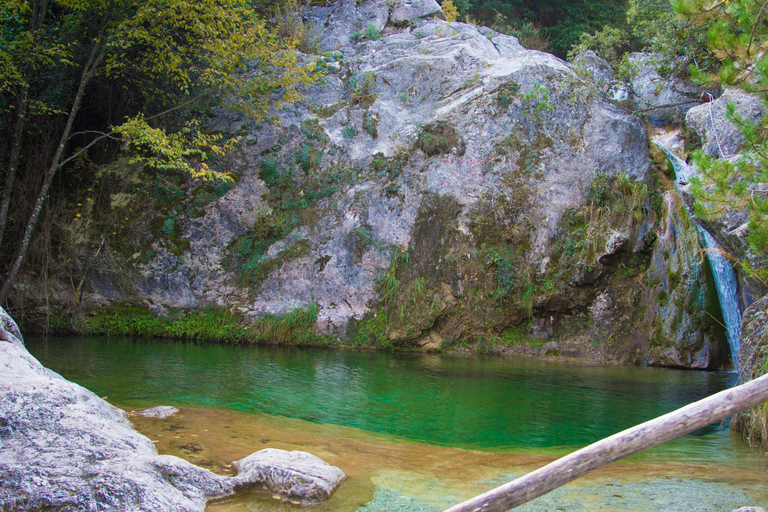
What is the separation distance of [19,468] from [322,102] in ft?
45.6

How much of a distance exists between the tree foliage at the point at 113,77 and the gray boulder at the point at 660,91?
920 cm

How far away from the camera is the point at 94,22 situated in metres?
11.6

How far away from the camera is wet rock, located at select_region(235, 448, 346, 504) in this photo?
3.84 meters

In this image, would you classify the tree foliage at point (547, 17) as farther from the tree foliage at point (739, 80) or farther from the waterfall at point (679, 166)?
the tree foliage at point (739, 80)

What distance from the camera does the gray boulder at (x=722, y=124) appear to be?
8.01 metres

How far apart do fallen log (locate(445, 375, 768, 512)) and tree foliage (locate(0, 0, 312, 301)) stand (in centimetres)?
984

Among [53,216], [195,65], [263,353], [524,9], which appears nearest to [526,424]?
[263,353]

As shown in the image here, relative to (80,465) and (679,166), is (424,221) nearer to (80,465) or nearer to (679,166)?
(679,166)

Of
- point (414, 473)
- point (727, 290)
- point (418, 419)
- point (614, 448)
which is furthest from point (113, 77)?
point (727, 290)

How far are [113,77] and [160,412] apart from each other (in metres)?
9.80

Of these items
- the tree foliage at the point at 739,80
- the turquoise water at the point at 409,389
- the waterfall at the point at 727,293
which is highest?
the tree foliage at the point at 739,80

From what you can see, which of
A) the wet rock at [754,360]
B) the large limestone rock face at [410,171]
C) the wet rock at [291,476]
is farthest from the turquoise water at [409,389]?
the large limestone rock face at [410,171]

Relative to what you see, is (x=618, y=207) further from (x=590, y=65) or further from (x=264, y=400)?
(x=264, y=400)

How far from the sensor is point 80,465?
3.58 m
